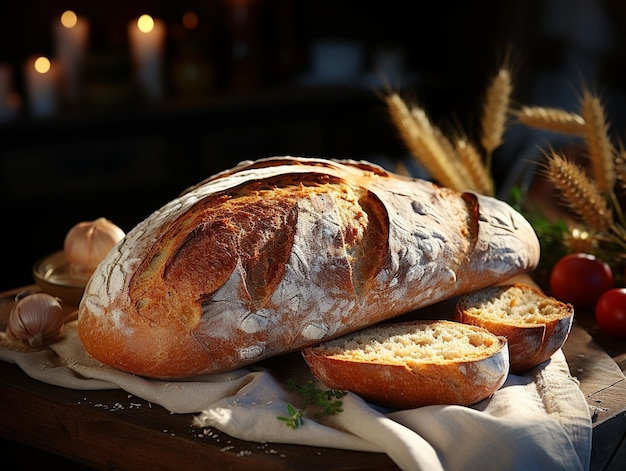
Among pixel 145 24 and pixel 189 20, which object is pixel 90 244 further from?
pixel 189 20

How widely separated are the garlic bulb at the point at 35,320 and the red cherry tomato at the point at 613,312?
45.0 inches

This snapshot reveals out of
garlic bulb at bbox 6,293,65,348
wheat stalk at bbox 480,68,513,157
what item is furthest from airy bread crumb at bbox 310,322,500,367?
wheat stalk at bbox 480,68,513,157

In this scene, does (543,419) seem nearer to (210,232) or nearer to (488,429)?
(488,429)

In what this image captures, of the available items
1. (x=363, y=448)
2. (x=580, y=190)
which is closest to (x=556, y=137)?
(x=580, y=190)

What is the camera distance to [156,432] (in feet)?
4.64

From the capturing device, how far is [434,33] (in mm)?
5730

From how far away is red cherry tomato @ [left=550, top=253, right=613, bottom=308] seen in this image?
6.54 ft

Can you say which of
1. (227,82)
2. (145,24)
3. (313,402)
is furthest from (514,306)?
(227,82)

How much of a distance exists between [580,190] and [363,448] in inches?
39.3

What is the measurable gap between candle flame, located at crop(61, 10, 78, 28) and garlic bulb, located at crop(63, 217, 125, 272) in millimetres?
2844

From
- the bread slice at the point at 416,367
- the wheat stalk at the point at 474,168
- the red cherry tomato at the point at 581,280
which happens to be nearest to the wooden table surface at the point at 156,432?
the bread slice at the point at 416,367

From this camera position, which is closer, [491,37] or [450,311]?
[450,311]

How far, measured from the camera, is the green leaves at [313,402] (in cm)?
138

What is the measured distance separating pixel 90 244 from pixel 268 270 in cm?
54
